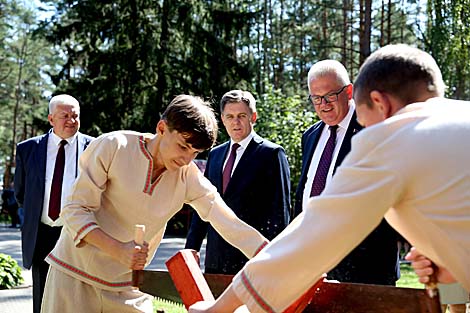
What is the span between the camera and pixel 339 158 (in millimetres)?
→ 4547

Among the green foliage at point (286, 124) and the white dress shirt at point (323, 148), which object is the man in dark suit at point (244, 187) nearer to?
the white dress shirt at point (323, 148)

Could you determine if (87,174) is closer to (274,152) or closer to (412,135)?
(412,135)

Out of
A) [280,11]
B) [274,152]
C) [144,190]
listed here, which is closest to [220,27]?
[280,11]

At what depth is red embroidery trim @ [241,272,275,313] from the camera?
2068mm

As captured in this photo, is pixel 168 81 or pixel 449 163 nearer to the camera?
pixel 449 163

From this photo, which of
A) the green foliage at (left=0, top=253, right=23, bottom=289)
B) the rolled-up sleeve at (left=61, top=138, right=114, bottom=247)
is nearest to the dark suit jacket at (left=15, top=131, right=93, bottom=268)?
the rolled-up sleeve at (left=61, top=138, right=114, bottom=247)

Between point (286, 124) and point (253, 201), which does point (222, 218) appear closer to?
point (253, 201)

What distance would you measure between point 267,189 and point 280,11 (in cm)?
3209

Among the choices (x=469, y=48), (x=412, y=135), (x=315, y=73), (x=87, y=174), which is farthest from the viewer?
(x=469, y=48)

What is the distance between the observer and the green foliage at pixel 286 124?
1723 cm

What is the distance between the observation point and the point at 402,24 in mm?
29750

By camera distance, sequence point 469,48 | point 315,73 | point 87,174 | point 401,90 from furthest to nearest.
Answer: point 469,48
point 315,73
point 87,174
point 401,90

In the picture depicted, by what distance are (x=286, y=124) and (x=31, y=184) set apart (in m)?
12.2

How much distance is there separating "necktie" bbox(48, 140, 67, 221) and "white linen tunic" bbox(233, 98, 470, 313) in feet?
15.0
